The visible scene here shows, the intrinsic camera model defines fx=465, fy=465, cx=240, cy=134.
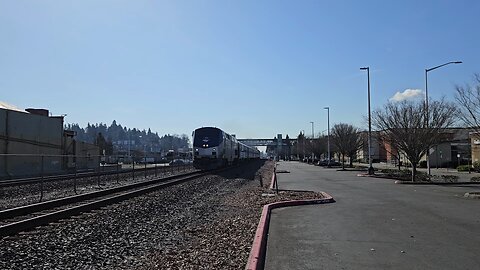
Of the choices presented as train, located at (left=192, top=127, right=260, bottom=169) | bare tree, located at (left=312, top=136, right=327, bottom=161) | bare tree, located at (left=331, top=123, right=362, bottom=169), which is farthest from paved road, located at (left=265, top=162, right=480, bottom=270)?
bare tree, located at (left=312, top=136, right=327, bottom=161)

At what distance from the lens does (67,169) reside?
2662 cm

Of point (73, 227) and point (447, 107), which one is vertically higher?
point (447, 107)

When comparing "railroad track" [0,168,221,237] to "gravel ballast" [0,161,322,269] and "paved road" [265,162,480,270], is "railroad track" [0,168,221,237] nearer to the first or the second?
"gravel ballast" [0,161,322,269]

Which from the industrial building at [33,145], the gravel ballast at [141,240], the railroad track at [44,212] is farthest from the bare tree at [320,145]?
the gravel ballast at [141,240]

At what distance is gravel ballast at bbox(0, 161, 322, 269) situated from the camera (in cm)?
790

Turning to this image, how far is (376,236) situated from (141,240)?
5.14 m

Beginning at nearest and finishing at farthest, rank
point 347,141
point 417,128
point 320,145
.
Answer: point 417,128
point 347,141
point 320,145

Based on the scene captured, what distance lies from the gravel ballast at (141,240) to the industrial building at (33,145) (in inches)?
399

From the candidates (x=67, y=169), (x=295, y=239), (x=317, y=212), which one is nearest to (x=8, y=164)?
(x=67, y=169)

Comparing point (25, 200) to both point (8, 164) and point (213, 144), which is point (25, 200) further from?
point (213, 144)

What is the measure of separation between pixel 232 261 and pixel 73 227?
552cm

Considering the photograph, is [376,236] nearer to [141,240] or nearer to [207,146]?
[141,240]

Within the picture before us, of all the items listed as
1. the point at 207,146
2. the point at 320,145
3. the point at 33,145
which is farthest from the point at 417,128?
the point at 320,145

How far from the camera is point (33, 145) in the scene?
144 feet
